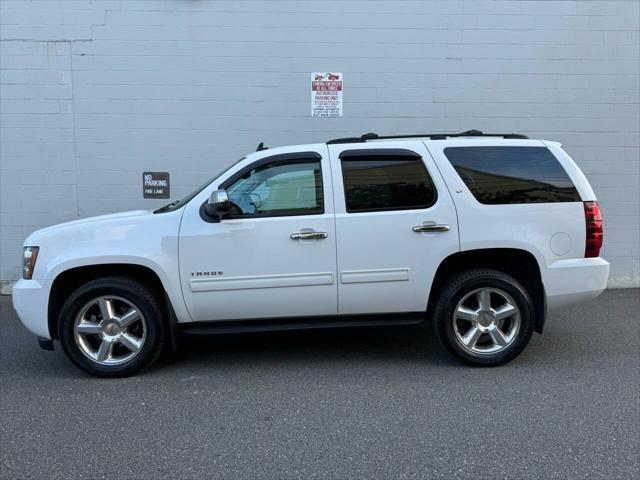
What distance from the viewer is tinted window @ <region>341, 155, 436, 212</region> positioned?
16.2ft

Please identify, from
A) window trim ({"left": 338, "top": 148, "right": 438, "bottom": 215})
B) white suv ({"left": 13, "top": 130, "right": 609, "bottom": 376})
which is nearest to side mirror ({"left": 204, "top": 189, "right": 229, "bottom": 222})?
white suv ({"left": 13, "top": 130, "right": 609, "bottom": 376})

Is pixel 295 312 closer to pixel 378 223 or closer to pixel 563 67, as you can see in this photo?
pixel 378 223

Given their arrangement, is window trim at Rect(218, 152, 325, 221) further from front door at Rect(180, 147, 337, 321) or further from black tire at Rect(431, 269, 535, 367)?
black tire at Rect(431, 269, 535, 367)

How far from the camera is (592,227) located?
4980 millimetres

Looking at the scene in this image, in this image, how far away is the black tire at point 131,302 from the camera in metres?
4.77

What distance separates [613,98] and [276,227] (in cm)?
596

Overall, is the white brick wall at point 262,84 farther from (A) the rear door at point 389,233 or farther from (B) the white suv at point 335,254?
(A) the rear door at point 389,233

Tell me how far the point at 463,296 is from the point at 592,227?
1259mm

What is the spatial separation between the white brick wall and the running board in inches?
147

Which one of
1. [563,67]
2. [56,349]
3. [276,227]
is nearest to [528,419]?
[276,227]

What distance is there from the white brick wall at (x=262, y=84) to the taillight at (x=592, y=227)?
354cm

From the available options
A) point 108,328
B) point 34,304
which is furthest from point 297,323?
point 34,304

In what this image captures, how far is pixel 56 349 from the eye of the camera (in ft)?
19.0

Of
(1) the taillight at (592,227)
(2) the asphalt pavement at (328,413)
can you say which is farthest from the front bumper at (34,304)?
(1) the taillight at (592,227)
